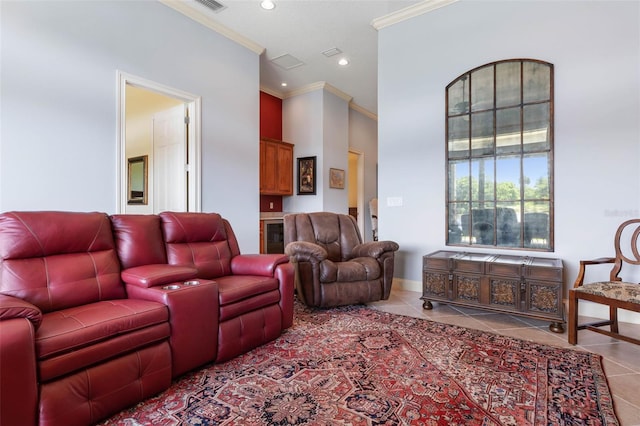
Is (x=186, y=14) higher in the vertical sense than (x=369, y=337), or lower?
higher

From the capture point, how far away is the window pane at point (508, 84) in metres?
3.26

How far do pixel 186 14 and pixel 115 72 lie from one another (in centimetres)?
123

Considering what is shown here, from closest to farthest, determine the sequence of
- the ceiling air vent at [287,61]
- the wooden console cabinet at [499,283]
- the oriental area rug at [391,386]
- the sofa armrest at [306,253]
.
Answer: the oriental area rug at [391,386], the wooden console cabinet at [499,283], the sofa armrest at [306,253], the ceiling air vent at [287,61]

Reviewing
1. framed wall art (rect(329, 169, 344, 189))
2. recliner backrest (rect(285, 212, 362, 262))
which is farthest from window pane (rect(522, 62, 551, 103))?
framed wall art (rect(329, 169, 344, 189))

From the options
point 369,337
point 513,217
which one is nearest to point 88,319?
point 369,337

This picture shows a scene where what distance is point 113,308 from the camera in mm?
1678

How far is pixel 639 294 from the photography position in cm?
209

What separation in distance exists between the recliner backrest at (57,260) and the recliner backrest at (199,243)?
435 mm

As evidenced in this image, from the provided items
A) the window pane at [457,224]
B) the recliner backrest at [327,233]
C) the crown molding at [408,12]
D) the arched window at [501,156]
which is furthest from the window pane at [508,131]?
the recliner backrest at [327,233]

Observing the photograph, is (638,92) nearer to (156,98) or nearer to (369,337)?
(369,337)

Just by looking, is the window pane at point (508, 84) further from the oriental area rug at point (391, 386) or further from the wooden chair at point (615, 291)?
the oriental area rug at point (391, 386)

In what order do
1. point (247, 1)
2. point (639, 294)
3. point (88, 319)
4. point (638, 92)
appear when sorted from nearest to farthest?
1. point (88, 319)
2. point (639, 294)
3. point (638, 92)
4. point (247, 1)

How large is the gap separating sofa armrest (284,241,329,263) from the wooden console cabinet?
1.10 metres

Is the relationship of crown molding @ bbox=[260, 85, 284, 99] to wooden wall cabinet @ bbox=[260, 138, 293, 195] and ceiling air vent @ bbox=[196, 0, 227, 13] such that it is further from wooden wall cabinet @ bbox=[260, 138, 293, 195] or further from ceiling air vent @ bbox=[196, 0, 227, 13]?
ceiling air vent @ bbox=[196, 0, 227, 13]
